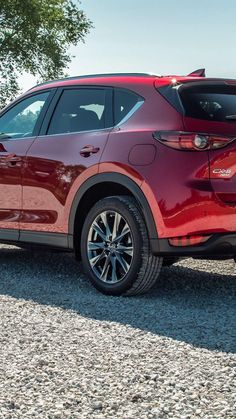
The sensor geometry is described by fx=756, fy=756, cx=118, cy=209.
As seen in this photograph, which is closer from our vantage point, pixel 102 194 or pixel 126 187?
pixel 126 187

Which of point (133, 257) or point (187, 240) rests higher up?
point (187, 240)

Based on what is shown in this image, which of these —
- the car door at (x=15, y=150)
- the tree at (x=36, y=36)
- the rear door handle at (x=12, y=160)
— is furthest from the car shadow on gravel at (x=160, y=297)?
the tree at (x=36, y=36)

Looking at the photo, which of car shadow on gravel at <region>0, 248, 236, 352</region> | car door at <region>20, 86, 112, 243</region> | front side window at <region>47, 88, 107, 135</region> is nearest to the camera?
car shadow on gravel at <region>0, 248, 236, 352</region>

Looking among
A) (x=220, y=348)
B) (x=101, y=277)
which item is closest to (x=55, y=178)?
(x=101, y=277)

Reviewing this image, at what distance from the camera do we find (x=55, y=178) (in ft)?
20.8

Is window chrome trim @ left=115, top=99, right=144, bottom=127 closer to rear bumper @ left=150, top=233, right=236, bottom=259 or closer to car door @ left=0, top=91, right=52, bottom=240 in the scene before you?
rear bumper @ left=150, top=233, right=236, bottom=259

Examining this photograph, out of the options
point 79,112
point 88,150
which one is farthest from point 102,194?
point 79,112

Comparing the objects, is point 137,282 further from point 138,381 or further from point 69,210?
point 138,381

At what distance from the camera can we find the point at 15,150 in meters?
6.89

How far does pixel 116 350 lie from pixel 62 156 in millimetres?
2423

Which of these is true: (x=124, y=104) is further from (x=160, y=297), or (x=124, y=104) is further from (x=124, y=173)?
(x=160, y=297)

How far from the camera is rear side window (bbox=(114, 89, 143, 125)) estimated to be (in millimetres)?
5926

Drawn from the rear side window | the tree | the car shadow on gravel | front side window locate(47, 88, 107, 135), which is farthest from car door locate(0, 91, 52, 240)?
the tree

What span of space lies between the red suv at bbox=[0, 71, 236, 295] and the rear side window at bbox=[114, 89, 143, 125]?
0.04ft
